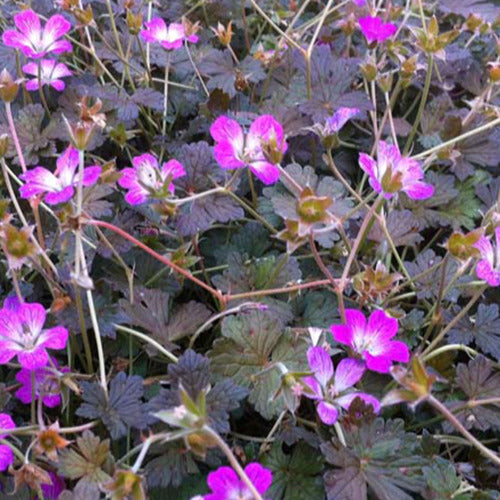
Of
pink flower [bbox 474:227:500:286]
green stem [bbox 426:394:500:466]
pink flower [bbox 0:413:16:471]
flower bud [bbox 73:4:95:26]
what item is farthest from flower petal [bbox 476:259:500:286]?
flower bud [bbox 73:4:95:26]

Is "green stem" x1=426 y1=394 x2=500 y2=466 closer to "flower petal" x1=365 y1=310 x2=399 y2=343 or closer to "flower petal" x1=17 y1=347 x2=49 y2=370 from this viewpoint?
"flower petal" x1=365 y1=310 x2=399 y2=343

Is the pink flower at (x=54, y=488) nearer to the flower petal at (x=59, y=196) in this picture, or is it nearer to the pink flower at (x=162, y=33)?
the flower petal at (x=59, y=196)

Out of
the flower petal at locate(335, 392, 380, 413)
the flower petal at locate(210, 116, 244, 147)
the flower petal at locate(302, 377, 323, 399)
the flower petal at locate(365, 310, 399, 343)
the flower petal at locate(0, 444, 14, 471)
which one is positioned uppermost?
the flower petal at locate(210, 116, 244, 147)

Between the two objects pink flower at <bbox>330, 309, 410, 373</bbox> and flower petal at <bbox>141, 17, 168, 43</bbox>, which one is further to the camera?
flower petal at <bbox>141, 17, 168, 43</bbox>

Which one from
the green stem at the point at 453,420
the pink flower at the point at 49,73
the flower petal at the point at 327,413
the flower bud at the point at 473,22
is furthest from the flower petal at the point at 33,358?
the flower bud at the point at 473,22

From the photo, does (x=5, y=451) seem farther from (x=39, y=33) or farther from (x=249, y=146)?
(x=39, y=33)

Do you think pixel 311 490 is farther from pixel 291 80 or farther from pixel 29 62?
pixel 29 62

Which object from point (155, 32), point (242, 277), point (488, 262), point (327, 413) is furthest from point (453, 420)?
point (155, 32)
